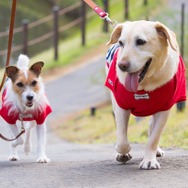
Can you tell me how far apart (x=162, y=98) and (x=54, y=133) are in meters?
9.45

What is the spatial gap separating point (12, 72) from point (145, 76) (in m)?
2.03

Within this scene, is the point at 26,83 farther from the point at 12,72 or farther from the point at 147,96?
the point at 147,96

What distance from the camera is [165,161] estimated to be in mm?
7332

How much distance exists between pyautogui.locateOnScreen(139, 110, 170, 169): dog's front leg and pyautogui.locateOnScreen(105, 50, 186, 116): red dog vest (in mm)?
78

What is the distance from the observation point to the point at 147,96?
6.91 meters

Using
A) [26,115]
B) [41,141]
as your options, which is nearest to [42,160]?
[41,141]

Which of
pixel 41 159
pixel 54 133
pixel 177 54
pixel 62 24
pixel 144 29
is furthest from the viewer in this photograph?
pixel 62 24

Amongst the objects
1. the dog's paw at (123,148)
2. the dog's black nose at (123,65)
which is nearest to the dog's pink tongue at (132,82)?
the dog's black nose at (123,65)

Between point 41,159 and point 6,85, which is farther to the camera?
point 6,85

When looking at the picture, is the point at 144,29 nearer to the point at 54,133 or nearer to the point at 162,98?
the point at 162,98

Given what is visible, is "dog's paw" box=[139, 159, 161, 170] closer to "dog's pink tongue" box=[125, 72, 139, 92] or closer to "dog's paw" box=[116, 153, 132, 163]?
"dog's paw" box=[116, 153, 132, 163]

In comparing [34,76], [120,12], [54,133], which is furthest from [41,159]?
[120,12]

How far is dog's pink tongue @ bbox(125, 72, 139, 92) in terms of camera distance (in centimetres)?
658

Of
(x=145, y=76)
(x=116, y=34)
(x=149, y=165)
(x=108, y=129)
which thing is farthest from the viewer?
(x=108, y=129)
